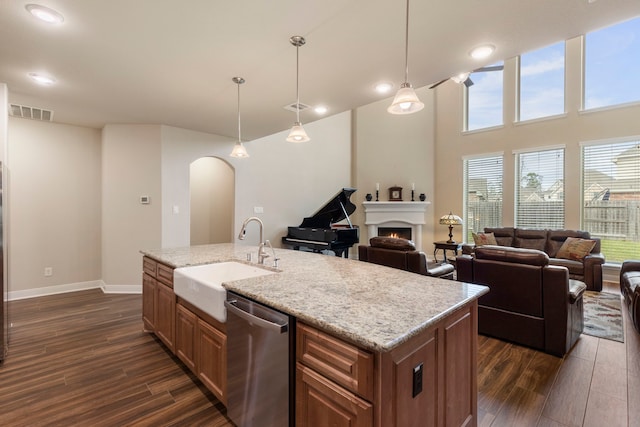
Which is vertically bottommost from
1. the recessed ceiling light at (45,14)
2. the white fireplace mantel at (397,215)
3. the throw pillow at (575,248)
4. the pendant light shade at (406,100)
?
the throw pillow at (575,248)

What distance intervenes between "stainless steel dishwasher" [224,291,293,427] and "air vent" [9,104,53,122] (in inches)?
172

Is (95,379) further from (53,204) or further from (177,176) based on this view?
(53,204)

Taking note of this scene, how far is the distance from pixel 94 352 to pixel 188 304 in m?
1.37

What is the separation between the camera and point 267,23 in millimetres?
2150

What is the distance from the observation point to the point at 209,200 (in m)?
6.40

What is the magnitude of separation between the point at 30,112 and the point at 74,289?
106 inches

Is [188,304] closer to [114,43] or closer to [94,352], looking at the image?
[94,352]

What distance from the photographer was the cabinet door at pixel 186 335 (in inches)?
84.9

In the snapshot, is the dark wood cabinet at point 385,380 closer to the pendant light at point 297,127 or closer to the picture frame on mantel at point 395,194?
the pendant light at point 297,127

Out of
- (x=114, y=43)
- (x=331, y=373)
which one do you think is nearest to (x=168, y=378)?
(x=331, y=373)

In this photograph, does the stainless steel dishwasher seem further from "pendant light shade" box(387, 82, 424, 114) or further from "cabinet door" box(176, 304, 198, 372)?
"pendant light shade" box(387, 82, 424, 114)

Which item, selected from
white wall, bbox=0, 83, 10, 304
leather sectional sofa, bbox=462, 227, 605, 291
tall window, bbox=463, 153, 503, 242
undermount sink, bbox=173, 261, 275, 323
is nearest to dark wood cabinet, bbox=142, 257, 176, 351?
undermount sink, bbox=173, 261, 275, 323

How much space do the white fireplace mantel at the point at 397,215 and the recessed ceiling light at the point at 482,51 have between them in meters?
5.03

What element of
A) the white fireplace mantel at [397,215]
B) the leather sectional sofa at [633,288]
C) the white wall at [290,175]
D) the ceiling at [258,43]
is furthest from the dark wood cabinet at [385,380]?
the white fireplace mantel at [397,215]
